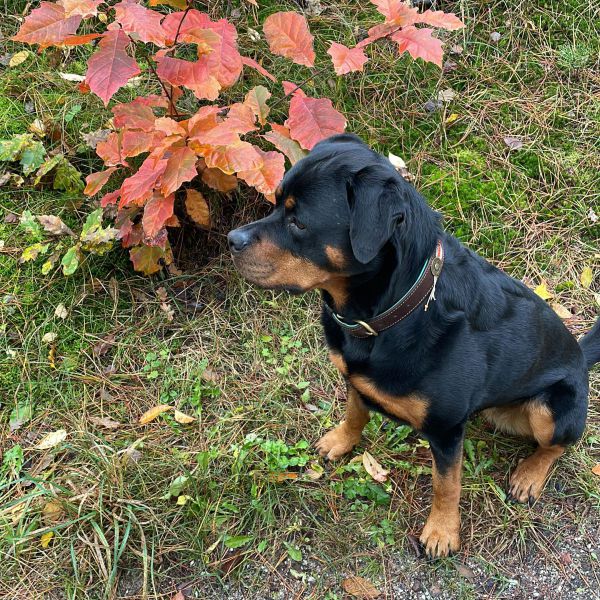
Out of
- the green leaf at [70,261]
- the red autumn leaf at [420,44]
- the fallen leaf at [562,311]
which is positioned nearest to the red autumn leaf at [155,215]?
the green leaf at [70,261]

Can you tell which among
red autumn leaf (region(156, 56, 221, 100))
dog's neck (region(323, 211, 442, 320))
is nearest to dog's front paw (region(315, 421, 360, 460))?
dog's neck (region(323, 211, 442, 320))

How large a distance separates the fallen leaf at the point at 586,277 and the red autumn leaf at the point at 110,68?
120 inches

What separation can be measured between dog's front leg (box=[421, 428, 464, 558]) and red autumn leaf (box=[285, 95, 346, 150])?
1.69 meters

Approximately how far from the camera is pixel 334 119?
336cm

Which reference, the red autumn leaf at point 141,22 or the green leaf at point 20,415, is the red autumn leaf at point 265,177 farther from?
the green leaf at point 20,415

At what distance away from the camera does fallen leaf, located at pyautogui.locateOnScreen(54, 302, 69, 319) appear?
3580 mm

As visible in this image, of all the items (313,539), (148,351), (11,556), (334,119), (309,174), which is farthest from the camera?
(148,351)

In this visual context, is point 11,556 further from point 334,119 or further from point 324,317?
point 334,119

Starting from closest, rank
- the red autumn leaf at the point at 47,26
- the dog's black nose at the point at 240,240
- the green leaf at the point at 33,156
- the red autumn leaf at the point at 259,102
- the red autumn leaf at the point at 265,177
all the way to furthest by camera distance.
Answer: the dog's black nose at the point at 240,240, the red autumn leaf at the point at 47,26, the red autumn leaf at the point at 265,177, the red autumn leaf at the point at 259,102, the green leaf at the point at 33,156

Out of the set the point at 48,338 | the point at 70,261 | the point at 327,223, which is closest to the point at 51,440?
the point at 48,338

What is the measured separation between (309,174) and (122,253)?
1837 mm

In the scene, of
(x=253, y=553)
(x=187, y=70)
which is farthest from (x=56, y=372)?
(x=187, y=70)

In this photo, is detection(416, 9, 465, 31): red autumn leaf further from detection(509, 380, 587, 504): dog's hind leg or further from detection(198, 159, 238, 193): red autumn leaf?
detection(509, 380, 587, 504): dog's hind leg

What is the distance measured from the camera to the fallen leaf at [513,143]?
4.36 metres
